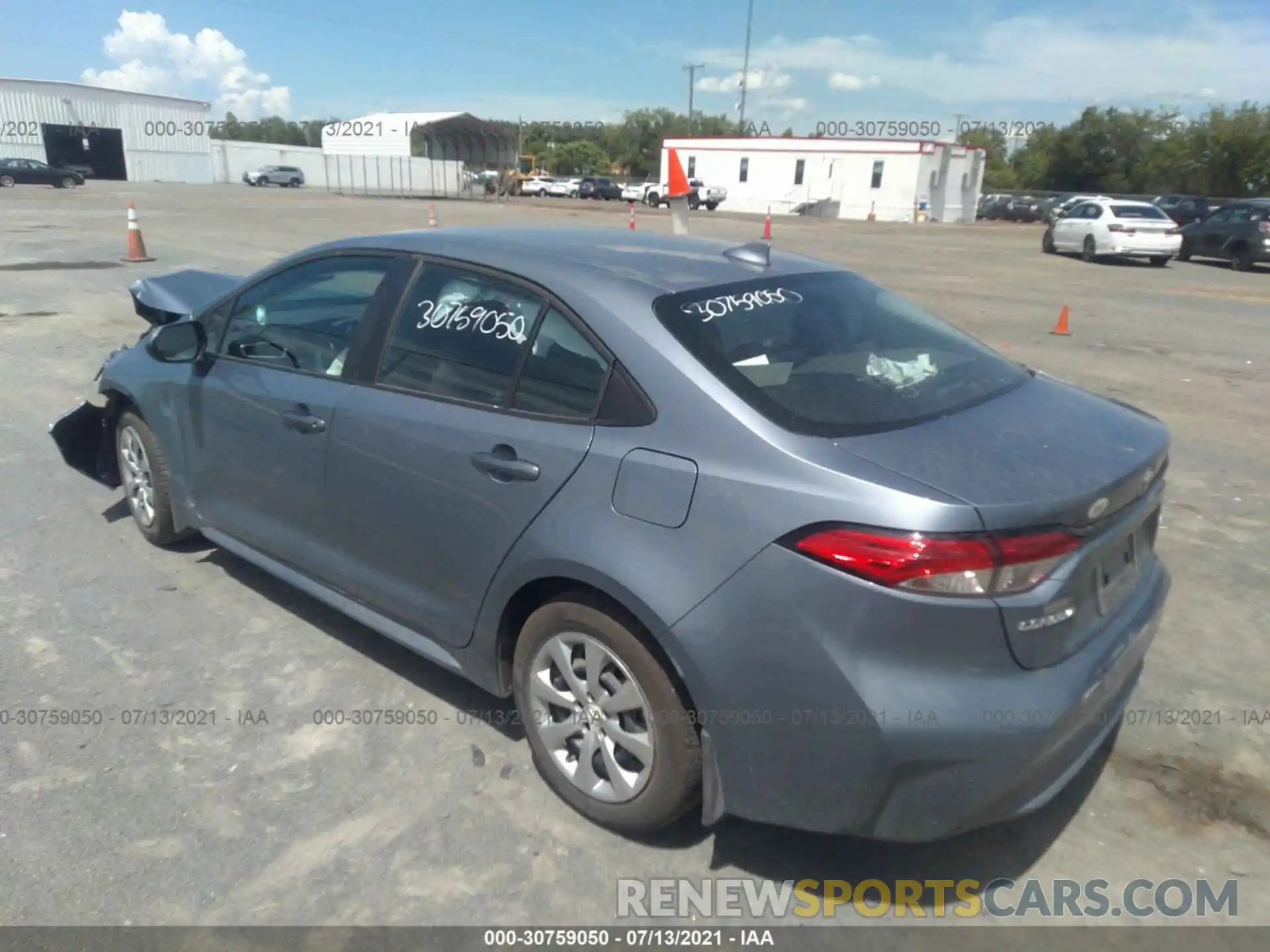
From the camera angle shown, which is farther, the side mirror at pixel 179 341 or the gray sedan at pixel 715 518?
the side mirror at pixel 179 341

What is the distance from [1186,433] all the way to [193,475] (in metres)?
7.06

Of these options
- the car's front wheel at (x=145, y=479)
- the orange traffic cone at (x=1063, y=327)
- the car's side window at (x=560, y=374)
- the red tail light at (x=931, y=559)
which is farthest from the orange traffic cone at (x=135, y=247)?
the red tail light at (x=931, y=559)

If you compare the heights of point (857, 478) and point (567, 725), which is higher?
point (857, 478)

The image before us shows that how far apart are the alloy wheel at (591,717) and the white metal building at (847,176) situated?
171 ft

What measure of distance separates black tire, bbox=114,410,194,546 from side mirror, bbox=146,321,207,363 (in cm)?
55

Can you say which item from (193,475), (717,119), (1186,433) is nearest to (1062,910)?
(193,475)

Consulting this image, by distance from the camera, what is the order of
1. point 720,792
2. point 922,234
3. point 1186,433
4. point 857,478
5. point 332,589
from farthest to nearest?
point 922,234, point 1186,433, point 332,589, point 720,792, point 857,478

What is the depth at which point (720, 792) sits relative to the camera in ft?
8.21

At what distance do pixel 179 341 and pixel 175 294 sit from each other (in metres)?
1.74

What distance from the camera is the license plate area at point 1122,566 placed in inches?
99.0

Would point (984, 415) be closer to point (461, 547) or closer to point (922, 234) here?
point (461, 547)

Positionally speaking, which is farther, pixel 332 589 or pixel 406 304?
pixel 332 589

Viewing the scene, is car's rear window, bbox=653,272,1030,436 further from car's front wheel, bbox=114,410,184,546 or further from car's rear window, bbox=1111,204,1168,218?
car's rear window, bbox=1111,204,1168,218

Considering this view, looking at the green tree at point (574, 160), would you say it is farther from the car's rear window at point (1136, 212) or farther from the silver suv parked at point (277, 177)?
the car's rear window at point (1136, 212)
